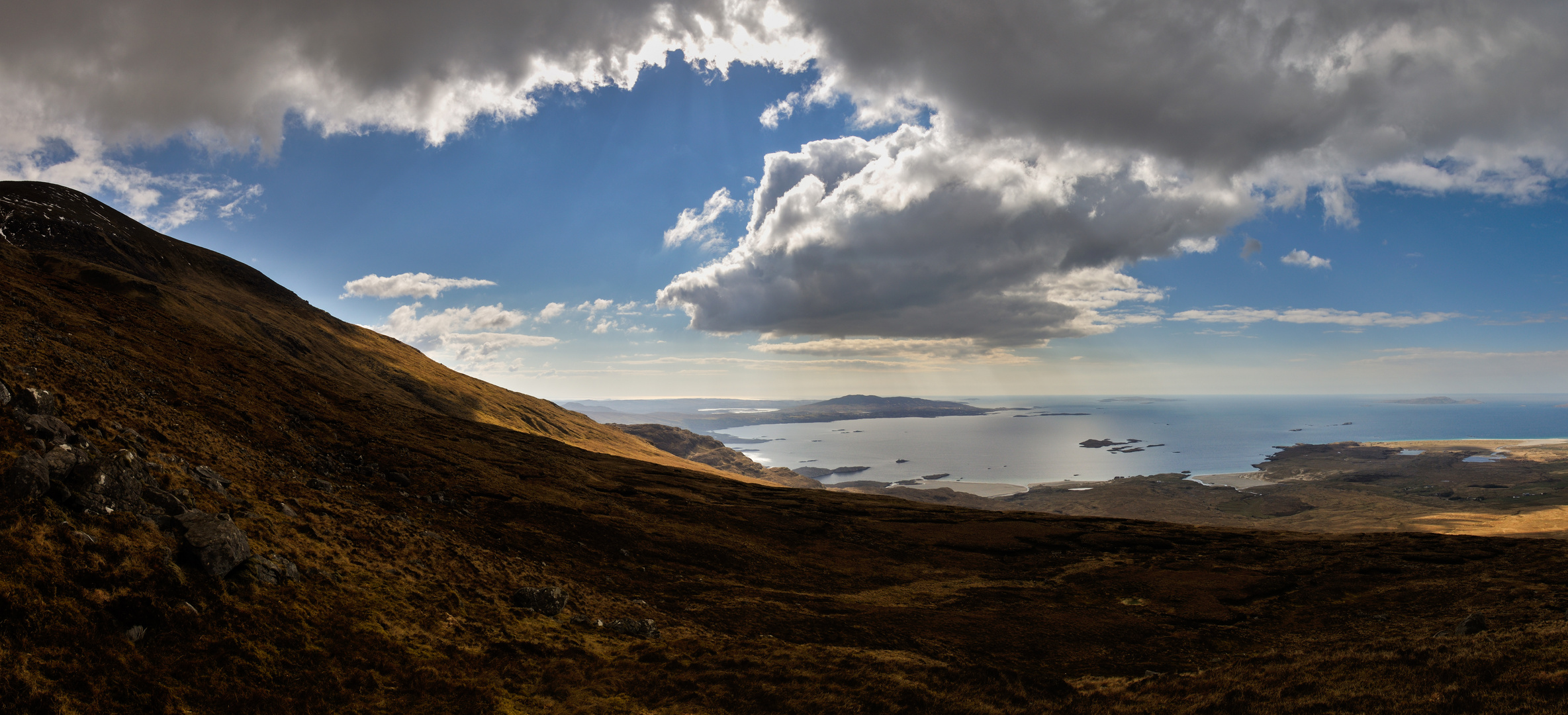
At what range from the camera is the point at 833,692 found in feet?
64.4

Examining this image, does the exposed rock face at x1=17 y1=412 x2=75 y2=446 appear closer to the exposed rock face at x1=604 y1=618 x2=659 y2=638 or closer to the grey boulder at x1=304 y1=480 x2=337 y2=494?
the grey boulder at x1=304 y1=480 x2=337 y2=494

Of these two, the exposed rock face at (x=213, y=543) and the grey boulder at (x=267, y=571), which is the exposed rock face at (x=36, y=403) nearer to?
the exposed rock face at (x=213, y=543)

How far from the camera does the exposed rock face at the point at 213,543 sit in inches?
640

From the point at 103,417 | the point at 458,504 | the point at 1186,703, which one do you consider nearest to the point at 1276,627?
the point at 1186,703

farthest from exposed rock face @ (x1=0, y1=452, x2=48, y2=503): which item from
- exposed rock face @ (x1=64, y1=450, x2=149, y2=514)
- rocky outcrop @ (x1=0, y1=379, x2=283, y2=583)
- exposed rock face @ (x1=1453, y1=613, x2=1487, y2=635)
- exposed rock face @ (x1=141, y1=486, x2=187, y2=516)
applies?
exposed rock face @ (x1=1453, y1=613, x2=1487, y2=635)

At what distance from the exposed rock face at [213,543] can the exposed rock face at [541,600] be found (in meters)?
10.2

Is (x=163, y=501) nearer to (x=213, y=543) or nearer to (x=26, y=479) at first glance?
(x=26, y=479)

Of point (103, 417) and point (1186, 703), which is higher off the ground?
point (103, 417)

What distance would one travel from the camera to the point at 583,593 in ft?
97.7

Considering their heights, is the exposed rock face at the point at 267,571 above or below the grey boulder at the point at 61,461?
below

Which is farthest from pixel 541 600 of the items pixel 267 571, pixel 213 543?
pixel 213 543

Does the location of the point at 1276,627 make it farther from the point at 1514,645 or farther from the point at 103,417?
the point at 103,417

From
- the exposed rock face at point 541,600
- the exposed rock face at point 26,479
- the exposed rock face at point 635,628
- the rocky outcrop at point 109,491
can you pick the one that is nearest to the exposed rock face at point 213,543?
the rocky outcrop at point 109,491

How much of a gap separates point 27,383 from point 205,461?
6.78 metres
